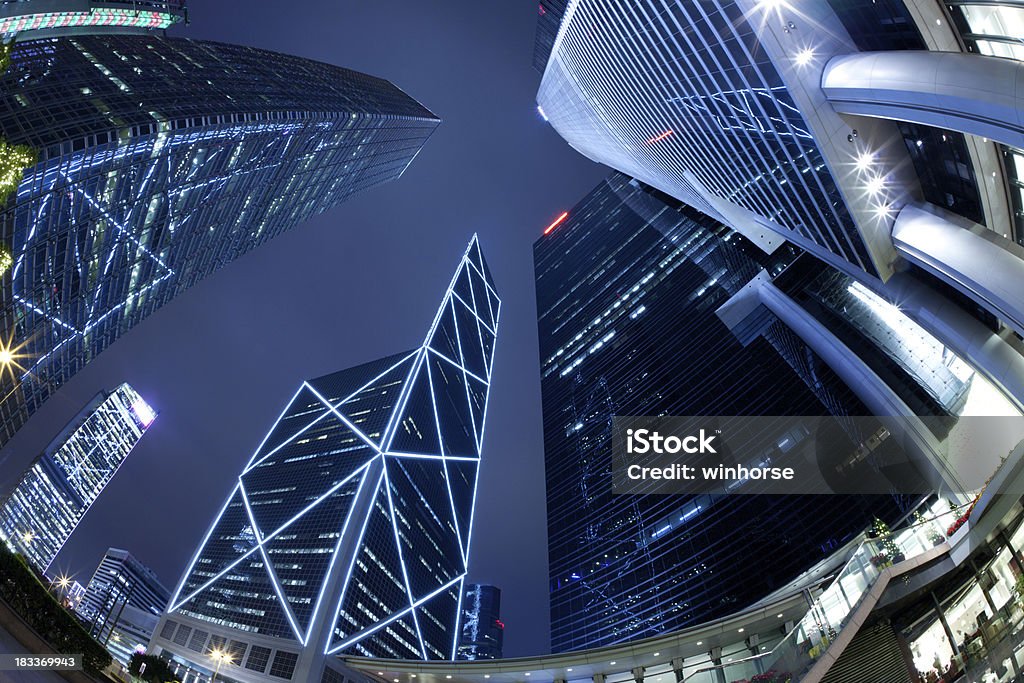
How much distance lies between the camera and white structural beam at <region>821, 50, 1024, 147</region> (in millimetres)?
14648

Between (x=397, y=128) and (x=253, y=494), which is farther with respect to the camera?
(x=397, y=128)

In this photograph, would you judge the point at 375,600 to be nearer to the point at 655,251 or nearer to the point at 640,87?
the point at 655,251

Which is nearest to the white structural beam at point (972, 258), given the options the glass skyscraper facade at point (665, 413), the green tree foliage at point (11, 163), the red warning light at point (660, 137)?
the glass skyscraper facade at point (665, 413)

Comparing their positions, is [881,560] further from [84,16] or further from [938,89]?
[84,16]

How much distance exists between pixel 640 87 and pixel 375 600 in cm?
6538

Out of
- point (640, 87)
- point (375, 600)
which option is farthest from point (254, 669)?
point (640, 87)

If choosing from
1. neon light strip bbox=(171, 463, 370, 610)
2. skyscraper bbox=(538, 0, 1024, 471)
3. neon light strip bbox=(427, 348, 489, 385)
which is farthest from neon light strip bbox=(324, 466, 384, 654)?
skyscraper bbox=(538, 0, 1024, 471)

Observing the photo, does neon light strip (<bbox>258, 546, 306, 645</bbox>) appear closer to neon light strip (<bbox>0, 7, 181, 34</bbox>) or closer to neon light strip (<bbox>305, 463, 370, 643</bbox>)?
neon light strip (<bbox>305, 463, 370, 643</bbox>)

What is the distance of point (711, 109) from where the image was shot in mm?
34562

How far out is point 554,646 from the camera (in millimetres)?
48250

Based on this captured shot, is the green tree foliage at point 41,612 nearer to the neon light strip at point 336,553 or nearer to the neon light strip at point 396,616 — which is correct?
the neon light strip at point 396,616

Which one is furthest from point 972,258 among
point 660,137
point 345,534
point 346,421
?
point 346,421

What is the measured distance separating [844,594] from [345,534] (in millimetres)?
67806

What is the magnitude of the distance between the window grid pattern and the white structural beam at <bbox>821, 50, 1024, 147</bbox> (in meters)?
3.38
